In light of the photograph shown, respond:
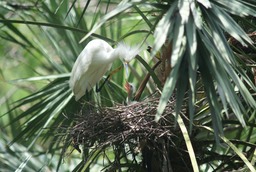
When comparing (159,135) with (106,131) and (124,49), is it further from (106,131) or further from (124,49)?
(124,49)

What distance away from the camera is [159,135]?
3.44 m

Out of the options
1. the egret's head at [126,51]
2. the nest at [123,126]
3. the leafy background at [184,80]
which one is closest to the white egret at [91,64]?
the egret's head at [126,51]

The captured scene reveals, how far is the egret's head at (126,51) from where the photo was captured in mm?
4121

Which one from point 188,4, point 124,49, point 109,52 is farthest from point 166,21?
point 109,52

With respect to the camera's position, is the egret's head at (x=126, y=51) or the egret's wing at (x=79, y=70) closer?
the egret's head at (x=126, y=51)

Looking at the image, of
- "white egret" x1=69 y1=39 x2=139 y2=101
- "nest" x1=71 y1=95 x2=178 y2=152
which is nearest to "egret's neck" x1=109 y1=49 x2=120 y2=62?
"white egret" x1=69 y1=39 x2=139 y2=101

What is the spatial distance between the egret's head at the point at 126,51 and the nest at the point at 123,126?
496 mm

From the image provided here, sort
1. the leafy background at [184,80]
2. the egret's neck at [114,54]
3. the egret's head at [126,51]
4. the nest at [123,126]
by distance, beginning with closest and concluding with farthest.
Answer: the leafy background at [184,80] < the nest at [123,126] < the egret's head at [126,51] < the egret's neck at [114,54]

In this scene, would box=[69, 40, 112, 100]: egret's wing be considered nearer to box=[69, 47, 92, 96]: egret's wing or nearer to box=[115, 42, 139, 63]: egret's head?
box=[69, 47, 92, 96]: egret's wing

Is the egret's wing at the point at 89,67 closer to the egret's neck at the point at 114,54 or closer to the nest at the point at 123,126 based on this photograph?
the egret's neck at the point at 114,54

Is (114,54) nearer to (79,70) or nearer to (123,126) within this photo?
(79,70)

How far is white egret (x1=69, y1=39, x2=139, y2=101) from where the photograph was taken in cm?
439

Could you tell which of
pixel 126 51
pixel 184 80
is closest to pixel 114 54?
pixel 126 51

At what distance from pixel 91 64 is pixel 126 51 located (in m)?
0.42
